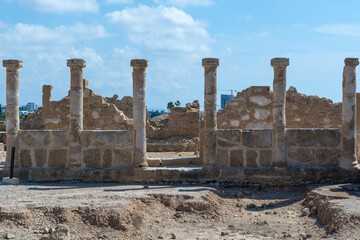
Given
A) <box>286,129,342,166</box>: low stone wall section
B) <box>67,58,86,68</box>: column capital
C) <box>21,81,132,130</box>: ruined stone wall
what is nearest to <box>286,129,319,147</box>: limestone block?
<box>286,129,342,166</box>: low stone wall section

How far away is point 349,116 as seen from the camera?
9.02m

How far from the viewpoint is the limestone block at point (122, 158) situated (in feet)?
30.1

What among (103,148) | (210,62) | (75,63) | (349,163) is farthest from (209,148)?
(75,63)

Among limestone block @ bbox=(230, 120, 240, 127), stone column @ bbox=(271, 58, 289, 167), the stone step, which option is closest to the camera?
stone column @ bbox=(271, 58, 289, 167)

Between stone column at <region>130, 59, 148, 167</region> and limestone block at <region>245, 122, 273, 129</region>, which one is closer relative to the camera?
stone column at <region>130, 59, 148, 167</region>

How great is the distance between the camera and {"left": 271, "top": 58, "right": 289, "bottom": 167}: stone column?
9.01 meters

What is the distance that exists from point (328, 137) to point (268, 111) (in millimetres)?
4488

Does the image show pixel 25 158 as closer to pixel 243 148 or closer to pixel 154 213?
pixel 154 213

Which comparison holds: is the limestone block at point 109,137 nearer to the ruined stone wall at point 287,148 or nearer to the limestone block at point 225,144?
the limestone block at point 225,144

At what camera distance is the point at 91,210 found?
21.5 ft

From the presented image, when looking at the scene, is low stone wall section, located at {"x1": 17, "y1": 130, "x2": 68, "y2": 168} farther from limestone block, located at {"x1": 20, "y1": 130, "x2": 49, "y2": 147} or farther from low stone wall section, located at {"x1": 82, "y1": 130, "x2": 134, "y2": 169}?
low stone wall section, located at {"x1": 82, "y1": 130, "x2": 134, "y2": 169}

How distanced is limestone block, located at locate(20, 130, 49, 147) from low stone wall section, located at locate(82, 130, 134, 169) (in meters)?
0.81

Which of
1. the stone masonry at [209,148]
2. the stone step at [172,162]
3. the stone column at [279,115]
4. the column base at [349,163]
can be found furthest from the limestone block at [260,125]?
the column base at [349,163]

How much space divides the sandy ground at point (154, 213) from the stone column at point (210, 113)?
2.31 feet
